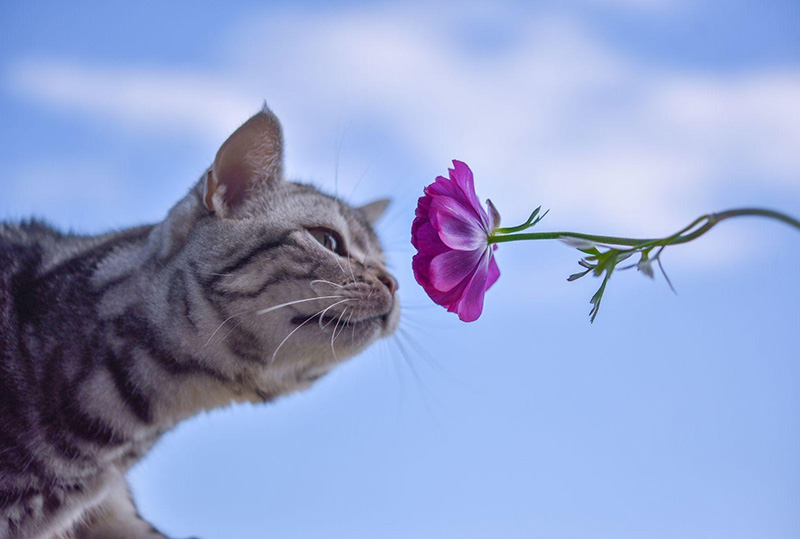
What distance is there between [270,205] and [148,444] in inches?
15.0

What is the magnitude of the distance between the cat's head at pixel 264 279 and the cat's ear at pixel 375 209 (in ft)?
0.78

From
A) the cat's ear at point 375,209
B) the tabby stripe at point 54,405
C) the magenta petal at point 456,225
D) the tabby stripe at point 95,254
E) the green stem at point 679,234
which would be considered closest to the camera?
the green stem at point 679,234

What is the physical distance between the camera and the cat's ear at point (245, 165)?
3.05ft

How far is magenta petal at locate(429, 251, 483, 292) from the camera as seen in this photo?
490 mm

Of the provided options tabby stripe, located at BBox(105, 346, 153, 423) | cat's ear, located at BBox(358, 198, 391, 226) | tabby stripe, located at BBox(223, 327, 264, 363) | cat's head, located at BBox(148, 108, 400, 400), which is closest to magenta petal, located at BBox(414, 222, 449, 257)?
cat's head, located at BBox(148, 108, 400, 400)

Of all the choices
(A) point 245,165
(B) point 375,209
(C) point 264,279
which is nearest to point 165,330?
(C) point 264,279

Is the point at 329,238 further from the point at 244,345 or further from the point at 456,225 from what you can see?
the point at 456,225

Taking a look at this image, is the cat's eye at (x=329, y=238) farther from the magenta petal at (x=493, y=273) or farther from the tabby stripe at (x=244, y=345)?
the magenta petal at (x=493, y=273)

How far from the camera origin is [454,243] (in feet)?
1.59

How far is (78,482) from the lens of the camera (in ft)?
3.05

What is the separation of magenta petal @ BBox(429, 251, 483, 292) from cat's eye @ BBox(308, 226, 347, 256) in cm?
52

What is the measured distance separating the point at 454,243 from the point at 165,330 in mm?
557

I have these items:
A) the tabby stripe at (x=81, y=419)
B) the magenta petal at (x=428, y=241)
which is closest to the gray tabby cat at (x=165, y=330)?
the tabby stripe at (x=81, y=419)

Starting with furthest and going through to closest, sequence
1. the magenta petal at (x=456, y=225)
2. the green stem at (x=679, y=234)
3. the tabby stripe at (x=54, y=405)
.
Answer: the tabby stripe at (x=54, y=405) < the magenta petal at (x=456, y=225) < the green stem at (x=679, y=234)
